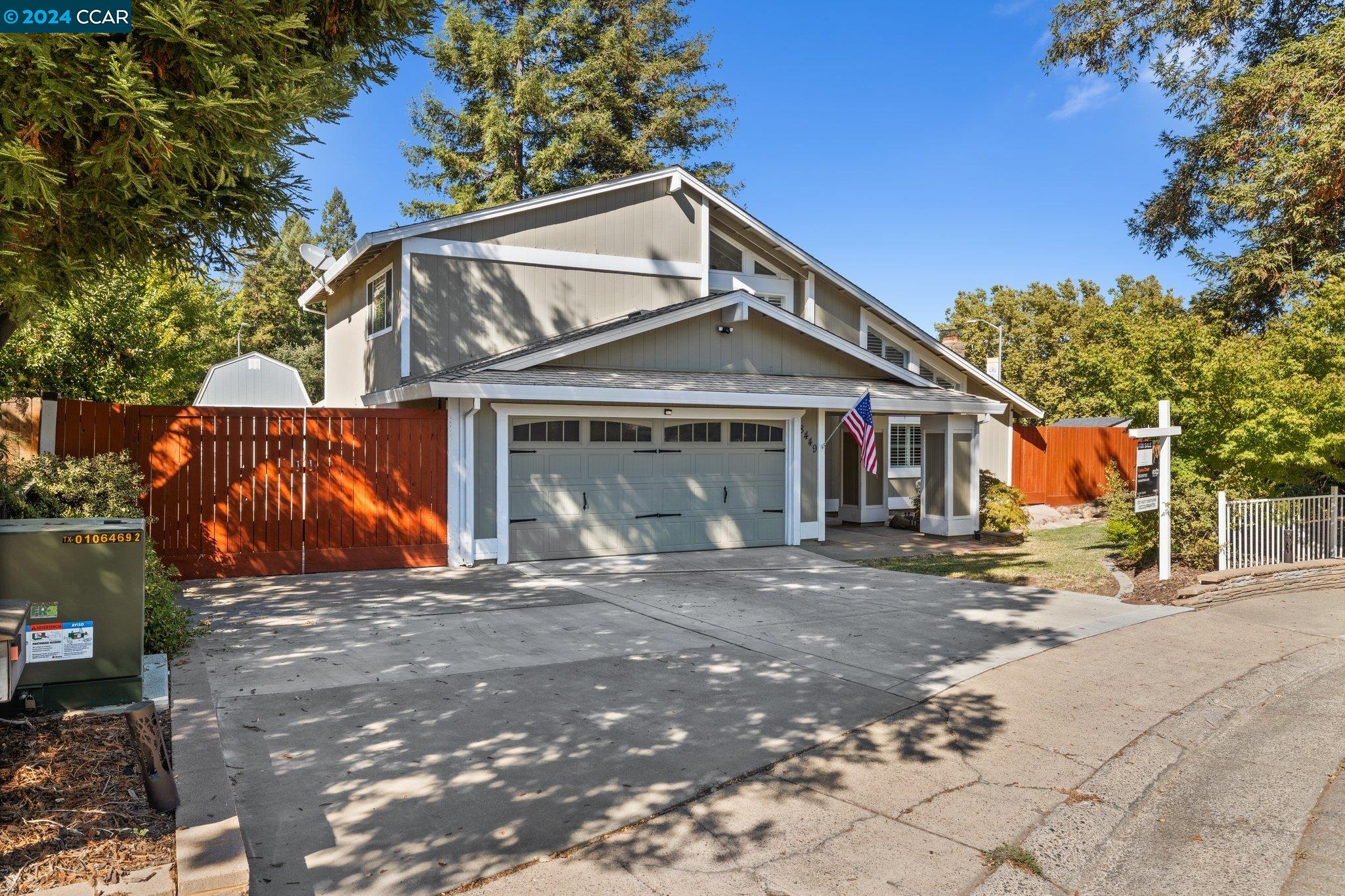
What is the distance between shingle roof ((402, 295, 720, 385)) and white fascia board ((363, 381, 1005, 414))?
365mm

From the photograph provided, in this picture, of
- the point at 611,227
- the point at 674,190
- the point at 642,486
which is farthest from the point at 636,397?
the point at 674,190

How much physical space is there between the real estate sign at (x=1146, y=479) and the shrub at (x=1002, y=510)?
598cm

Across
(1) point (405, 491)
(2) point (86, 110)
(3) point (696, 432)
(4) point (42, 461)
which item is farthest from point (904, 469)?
(2) point (86, 110)

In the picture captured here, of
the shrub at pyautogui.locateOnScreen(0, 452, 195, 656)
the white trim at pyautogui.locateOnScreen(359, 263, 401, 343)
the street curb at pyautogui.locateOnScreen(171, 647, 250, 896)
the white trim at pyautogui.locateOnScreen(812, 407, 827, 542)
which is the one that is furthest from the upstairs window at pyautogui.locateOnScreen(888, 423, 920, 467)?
the street curb at pyautogui.locateOnScreen(171, 647, 250, 896)

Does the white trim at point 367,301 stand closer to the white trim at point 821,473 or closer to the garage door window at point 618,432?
the garage door window at point 618,432

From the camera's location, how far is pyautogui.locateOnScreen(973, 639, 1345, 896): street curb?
374cm

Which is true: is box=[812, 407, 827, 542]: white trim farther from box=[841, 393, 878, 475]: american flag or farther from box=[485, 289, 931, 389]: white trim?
box=[485, 289, 931, 389]: white trim

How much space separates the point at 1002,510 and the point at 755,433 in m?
5.89

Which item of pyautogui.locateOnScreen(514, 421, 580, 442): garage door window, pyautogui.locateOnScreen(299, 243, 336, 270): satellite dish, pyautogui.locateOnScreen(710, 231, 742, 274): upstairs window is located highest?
pyautogui.locateOnScreen(710, 231, 742, 274): upstairs window

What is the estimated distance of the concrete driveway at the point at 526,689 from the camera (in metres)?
3.98

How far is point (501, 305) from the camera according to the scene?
48.3 feet

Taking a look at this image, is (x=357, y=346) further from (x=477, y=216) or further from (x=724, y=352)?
(x=724, y=352)

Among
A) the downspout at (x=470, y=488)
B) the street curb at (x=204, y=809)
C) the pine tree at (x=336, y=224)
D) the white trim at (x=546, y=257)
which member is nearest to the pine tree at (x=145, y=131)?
the street curb at (x=204, y=809)

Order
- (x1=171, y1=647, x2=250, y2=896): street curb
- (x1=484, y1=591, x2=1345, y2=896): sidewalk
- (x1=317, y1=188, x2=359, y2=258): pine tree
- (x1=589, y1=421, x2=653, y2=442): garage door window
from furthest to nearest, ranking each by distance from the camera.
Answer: (x1=317, y1=188, x2=359, y2=258): pine tree
(x1=589, y1=421, x2=653, y2=442): garage door window
(x1=484, y1=591, x2=1345, y2=896): sidewalk
(x1=171, y1=647, x2=250, y2=896): street curb
